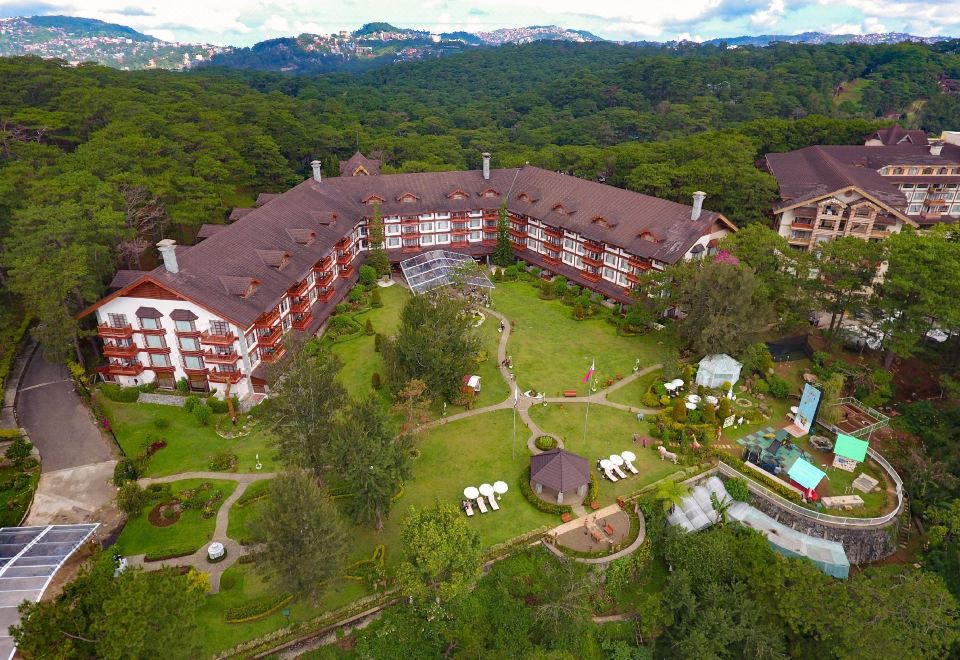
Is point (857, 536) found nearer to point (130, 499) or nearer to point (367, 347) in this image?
point (367, 347)

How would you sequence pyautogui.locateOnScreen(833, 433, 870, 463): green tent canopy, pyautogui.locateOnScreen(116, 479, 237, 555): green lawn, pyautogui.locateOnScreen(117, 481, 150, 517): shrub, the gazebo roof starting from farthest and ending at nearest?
1. pyautogui.locateOnScreen(833, 433, 870, 463): green tent canopy
2. the gazebo roof
3. pyautogui.locateOnScreen(117, 481, 150, 517): shrub
4. pyautogui.locateOnScreen(116, 479, 237, 555): green lawn

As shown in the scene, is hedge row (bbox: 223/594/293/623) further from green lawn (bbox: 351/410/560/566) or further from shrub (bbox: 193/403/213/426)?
shrub (bbox: 193/403/213/426)

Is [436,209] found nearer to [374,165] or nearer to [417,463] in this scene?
[374,165]

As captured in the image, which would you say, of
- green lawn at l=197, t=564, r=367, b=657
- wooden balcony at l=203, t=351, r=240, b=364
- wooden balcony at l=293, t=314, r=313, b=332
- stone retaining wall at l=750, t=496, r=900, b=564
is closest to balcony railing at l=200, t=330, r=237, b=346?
wooden balcony at l=203, t=351, r=240, b=364

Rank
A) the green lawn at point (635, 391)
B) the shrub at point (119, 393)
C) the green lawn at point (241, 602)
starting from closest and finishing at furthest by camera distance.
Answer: the green lawn at point (241, 602) → the shrub at point (119, 393) → the green lawn at point (635, 391)

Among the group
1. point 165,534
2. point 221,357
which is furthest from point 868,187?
point 165,534

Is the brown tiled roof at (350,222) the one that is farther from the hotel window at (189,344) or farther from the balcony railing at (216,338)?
the hotel window at (189,344)

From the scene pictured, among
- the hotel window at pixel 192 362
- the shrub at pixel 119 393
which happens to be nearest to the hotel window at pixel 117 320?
the shrub at pixel 119 393
